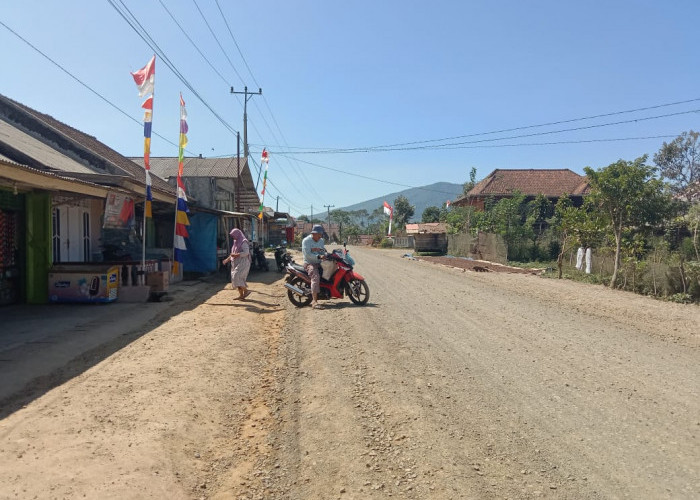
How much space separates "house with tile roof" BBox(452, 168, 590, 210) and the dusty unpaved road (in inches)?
1370

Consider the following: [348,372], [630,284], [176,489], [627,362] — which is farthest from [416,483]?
[630,284]

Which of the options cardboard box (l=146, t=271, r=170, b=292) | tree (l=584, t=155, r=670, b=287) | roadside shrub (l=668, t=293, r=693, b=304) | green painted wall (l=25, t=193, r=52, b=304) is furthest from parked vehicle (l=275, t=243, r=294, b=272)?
roadside shrub (l=668, t=293, r=693, b=304)

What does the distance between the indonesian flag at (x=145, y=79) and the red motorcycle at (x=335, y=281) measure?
16.2 feet

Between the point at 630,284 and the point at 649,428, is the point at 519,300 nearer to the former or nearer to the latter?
the point at 630,284

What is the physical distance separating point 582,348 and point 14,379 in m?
6.77

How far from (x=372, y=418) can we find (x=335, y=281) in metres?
6.00

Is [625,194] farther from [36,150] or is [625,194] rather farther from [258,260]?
[36,150]

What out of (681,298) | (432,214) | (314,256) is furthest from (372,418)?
(432,214)

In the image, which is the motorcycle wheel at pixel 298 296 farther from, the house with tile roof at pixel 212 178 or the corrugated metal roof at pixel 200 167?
the corrugated metal roof at pixel 200 167

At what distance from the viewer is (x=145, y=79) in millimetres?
10445

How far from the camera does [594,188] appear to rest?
14.8 metres

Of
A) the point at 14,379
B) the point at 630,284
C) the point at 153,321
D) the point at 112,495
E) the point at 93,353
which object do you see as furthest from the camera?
the point at 630,284

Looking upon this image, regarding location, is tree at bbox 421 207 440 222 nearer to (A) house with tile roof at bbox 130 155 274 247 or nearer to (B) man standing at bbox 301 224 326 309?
(A) house with tile roof at bbox 130 155 274 247

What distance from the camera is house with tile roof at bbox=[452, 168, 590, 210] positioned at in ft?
133
